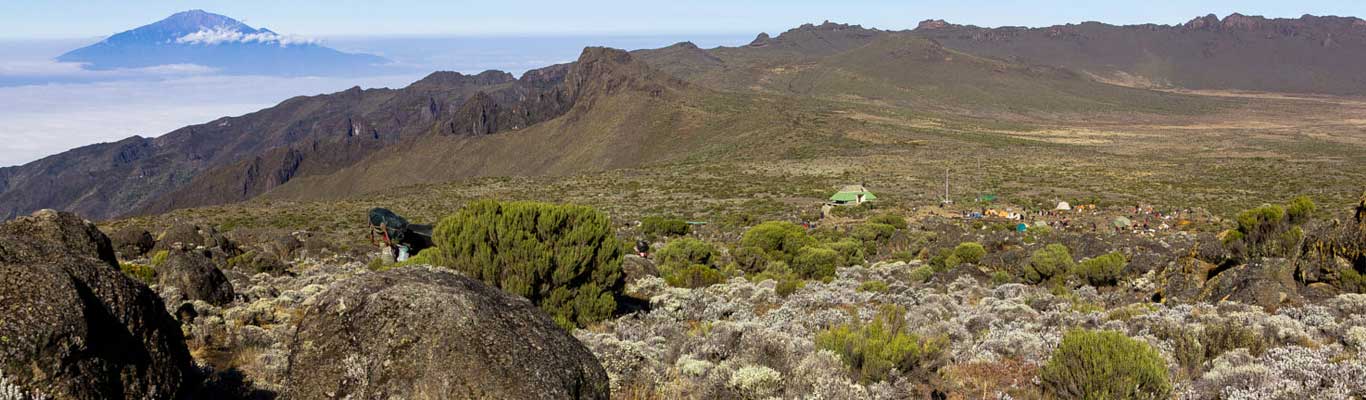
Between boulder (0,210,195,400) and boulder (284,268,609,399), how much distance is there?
0.83 meters

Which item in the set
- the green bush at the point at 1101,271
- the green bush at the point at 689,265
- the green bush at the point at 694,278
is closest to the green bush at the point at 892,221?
the green bush at the point at 689,265

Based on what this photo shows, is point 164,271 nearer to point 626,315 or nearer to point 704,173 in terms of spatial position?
point 626,315

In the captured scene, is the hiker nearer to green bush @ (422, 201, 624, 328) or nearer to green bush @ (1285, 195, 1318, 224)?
green bush @ (422, 201, 624, 328)

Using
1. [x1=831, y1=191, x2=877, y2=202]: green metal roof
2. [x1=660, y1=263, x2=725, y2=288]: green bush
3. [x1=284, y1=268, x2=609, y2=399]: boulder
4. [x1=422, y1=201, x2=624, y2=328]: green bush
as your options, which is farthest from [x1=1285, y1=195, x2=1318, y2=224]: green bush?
[x1=831, y1=191, x2=877, y2=202]: green metal roof

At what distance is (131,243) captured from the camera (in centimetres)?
2361

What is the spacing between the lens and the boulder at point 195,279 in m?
12.2

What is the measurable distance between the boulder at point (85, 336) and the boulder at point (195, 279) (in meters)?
7.47

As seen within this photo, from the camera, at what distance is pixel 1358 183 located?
176ft

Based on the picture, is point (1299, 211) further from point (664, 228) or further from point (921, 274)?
point (664, 228)

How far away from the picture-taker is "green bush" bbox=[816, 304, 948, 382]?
7.29 meters

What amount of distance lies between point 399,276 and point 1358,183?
218ft

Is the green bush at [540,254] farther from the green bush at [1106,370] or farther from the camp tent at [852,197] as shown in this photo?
the camp tent at [852,197]

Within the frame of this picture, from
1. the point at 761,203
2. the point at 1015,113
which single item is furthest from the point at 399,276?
the point at 1015,113

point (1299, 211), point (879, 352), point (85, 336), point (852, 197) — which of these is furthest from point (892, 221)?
point (85, 336)
